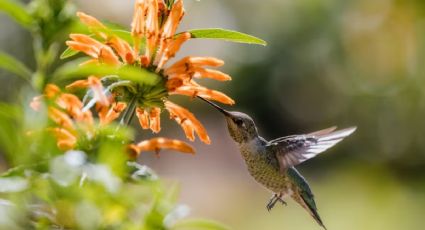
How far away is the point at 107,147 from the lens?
40.2 inches

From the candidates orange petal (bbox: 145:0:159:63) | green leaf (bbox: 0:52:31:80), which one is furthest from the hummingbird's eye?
green leaf (bbox: 0:52:31:80)

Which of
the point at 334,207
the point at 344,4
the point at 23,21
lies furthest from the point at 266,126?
the point at 23,21

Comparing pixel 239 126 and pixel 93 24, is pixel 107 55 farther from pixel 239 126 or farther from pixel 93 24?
pixel 239 126

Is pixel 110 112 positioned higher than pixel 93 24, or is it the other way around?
pixel 93 24

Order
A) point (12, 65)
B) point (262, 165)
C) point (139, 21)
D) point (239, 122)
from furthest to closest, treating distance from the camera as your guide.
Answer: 1. point (262, 165)
2. point (239, 122)
3. point (139, 21)
4. point (12, 65)

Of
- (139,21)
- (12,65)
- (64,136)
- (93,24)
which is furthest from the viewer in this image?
(139,21)

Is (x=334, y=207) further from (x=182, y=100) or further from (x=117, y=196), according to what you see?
(x=117, y=196)

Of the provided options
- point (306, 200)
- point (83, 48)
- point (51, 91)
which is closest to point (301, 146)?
point (306, 200)

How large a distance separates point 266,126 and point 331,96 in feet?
4.22

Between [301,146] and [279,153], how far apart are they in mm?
79

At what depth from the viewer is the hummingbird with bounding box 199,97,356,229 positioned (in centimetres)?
217

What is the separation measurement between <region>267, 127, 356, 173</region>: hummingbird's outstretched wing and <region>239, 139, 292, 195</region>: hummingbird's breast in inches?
1.1

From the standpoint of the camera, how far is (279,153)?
2.25 m

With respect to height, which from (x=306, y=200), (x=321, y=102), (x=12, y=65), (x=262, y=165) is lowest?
(x=321, y=102)
